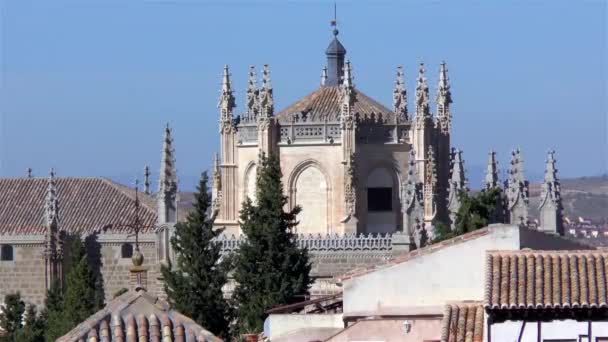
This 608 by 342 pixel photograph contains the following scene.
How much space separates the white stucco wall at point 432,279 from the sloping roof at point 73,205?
53.0 m

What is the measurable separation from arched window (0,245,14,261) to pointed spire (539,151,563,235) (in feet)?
65.4

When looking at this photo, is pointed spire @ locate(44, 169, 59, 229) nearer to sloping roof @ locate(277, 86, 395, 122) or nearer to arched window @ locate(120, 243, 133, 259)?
arched window @ locate(120, 243, 133, 259)

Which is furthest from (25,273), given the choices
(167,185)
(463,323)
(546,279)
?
(546,279)

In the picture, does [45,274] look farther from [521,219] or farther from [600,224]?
[600,224]

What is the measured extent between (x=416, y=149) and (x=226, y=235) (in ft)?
24.6

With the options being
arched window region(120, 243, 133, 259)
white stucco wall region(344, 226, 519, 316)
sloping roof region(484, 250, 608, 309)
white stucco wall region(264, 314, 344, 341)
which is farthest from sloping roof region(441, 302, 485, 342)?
arched window region(120, 243, 133, 259)

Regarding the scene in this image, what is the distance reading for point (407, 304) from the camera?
40.6 m

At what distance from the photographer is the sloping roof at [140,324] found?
108 ft

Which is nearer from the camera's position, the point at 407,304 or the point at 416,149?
the point at 407,304

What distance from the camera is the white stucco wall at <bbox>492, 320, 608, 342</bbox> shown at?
3625cm

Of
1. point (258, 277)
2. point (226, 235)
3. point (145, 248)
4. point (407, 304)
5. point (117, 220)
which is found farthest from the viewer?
point (117, 220)

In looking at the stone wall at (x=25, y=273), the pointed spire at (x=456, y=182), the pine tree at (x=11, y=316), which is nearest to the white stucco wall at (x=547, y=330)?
the pine tree at (x=11, y=316)

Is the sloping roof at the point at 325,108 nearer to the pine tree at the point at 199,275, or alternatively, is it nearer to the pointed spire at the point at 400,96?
the pointed spire at the point at 400,96

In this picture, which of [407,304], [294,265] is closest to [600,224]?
[294,265]
